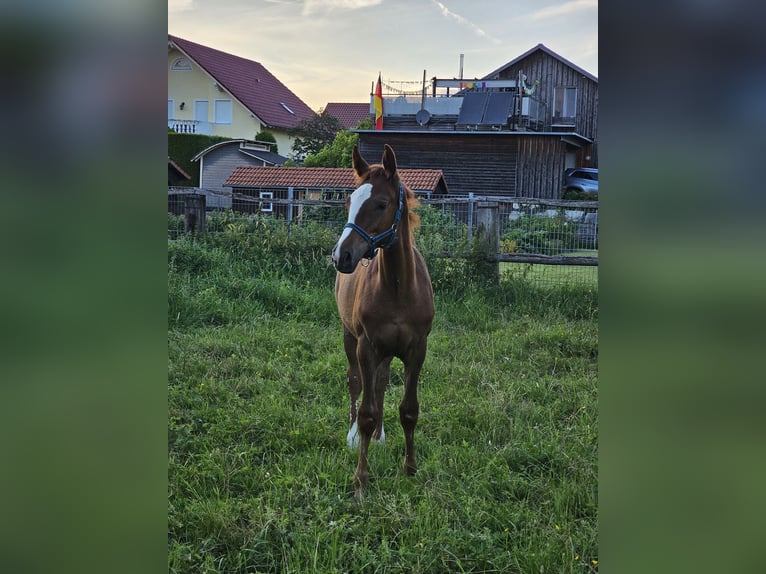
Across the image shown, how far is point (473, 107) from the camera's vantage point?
64.5 ft

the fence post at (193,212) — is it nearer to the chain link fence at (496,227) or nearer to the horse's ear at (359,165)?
the chain link fence at (496,227)

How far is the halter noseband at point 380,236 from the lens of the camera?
3.02 meters

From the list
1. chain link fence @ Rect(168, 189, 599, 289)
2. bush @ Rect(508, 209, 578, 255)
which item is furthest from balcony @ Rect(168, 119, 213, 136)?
bush @ Rect(508, 209, 578, 255)

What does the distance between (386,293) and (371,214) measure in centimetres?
47

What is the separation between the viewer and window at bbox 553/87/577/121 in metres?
23.5

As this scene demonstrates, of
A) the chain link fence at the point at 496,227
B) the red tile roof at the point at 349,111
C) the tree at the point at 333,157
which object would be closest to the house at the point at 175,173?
the chain link fence at the point at 496,227

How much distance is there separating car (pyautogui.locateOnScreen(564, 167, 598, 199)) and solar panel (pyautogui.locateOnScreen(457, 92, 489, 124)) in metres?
3.24

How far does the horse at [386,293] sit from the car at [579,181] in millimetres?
16140

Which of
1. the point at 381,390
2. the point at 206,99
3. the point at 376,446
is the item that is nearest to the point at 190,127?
the point at 206,99
